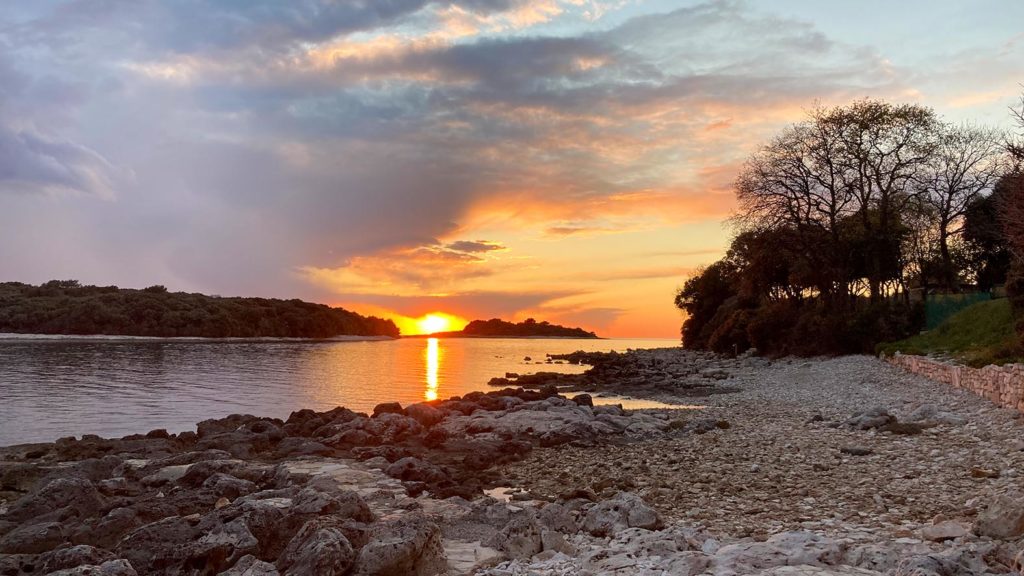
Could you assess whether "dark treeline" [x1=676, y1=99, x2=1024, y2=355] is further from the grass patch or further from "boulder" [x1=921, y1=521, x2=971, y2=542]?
"boulder" [x1=921, y1=521, x2=971, y2=542]

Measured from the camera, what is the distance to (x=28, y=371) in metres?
41.8

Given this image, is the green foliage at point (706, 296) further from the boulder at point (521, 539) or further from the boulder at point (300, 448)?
the boulder at point (521, 539)

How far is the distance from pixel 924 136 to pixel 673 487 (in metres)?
40.8

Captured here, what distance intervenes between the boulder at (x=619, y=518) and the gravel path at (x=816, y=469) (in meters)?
0.82

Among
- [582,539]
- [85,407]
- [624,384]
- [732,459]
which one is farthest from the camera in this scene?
[624,384]

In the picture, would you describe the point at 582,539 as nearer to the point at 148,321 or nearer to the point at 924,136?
the point at 924,136

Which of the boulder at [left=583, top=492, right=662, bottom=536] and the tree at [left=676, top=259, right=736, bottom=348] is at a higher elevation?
the tree at [left=676, top=259, right=736, bottom=348]

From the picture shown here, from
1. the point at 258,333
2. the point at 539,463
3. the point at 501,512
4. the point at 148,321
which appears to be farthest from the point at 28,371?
the point at 258,333

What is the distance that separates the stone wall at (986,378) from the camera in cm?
1611

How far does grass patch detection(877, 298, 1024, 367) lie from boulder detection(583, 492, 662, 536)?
1520 cm

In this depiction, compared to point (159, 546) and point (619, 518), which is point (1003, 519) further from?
point (159, 546)

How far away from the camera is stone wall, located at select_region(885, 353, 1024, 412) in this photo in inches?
634

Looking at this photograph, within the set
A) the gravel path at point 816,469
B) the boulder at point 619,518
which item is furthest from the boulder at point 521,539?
the gravel path at point 816,469

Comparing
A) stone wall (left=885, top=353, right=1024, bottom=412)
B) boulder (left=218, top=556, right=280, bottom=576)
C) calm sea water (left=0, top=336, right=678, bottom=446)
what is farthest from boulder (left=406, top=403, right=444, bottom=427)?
stone wall (left=885, top=353, right=1024, bottom=412)
